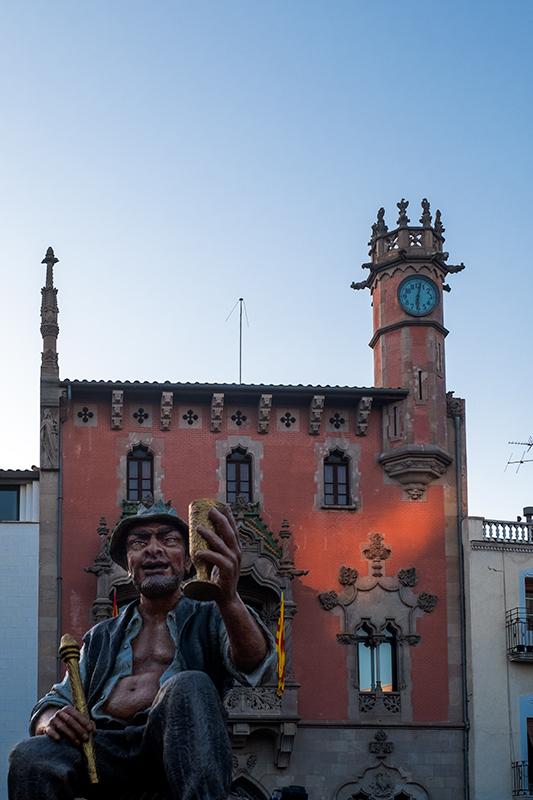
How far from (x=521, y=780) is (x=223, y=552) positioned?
27.4m

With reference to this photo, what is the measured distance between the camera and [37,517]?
32.4 m

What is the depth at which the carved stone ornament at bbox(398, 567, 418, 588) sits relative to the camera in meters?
33.0

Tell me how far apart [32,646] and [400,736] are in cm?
889

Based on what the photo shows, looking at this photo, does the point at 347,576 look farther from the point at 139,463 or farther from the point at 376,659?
the point at 139,463

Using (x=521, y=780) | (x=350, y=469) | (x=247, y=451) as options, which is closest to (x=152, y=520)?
(x=247, y=451)

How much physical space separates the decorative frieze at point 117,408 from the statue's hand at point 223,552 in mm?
26068

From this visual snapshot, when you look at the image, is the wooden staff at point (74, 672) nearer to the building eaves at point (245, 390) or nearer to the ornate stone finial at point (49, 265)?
the building eaves at point (245, 390)

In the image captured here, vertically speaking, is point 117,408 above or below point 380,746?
above

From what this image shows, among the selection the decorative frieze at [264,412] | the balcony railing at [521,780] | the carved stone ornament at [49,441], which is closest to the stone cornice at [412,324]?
the decorative frieze at [264,412]

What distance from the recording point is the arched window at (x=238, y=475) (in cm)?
3328

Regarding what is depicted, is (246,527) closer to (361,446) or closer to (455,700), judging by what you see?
(361,446)

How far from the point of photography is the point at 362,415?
3381cm

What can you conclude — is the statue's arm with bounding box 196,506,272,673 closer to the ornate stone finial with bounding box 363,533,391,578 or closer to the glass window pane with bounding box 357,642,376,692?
the glass window pane with bounding box 357,642,376,692

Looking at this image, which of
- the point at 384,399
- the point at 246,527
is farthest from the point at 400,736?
the point at 384,399
